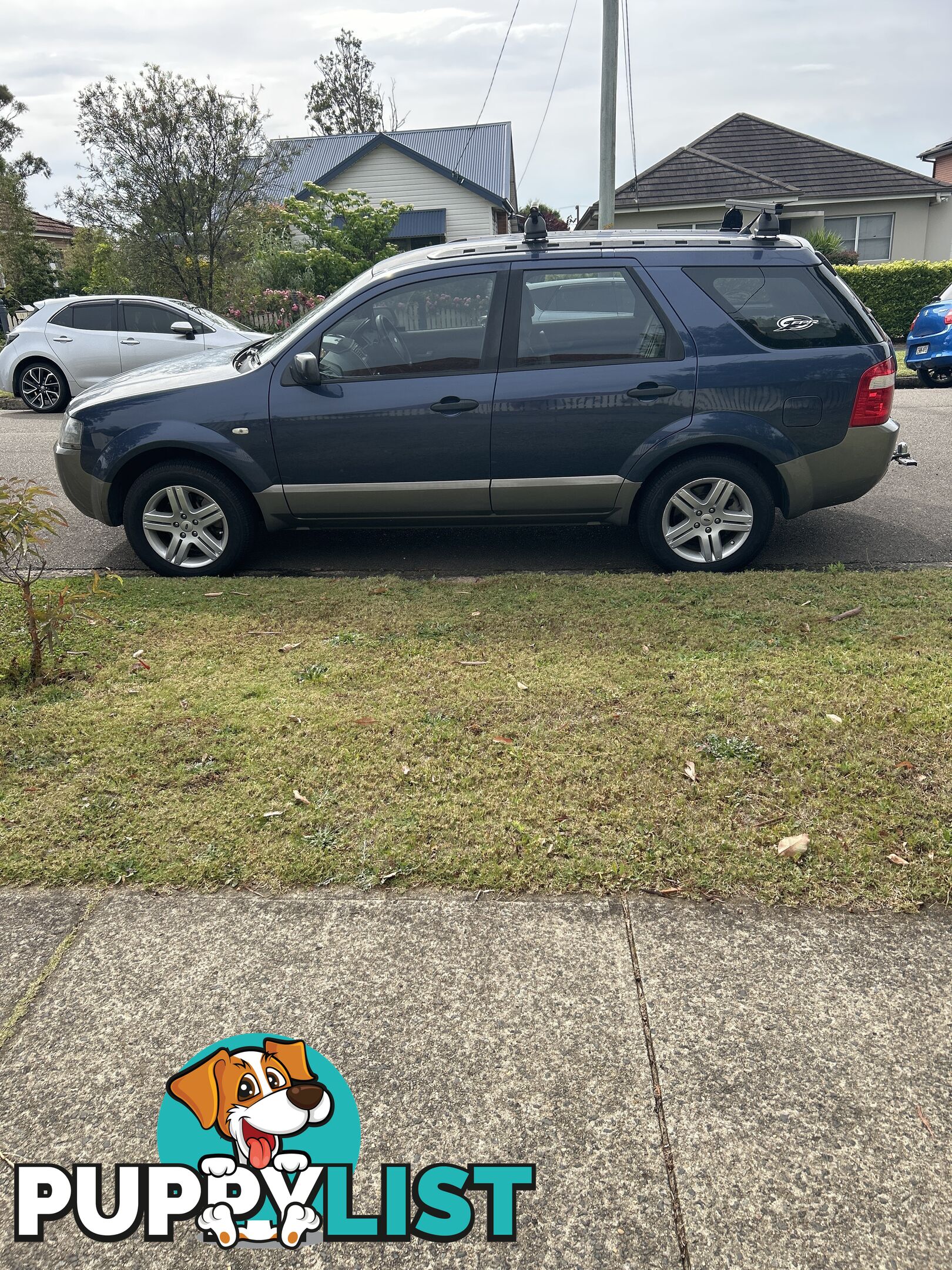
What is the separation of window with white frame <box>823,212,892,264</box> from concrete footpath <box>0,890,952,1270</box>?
1159 inches

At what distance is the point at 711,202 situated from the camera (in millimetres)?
26484

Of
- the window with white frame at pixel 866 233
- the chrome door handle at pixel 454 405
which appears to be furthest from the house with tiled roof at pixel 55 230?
the chrome door handle at pixel 454 405

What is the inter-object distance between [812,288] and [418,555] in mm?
2999

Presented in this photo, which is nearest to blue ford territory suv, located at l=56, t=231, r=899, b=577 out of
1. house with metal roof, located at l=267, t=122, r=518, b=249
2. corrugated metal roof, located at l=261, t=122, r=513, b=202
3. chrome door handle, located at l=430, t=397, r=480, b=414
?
chrome door handle, located at l=430, t=397, r=480, b=414

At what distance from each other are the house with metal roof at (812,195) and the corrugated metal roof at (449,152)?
7.87 metres

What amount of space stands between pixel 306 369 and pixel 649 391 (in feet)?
6.69

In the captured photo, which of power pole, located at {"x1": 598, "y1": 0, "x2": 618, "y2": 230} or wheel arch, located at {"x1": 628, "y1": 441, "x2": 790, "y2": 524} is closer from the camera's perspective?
wheel arch, located at {"x1": 628, "y1": 441, "x2": 790, "y2": 524}

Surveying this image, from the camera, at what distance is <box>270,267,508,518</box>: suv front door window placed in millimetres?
5688

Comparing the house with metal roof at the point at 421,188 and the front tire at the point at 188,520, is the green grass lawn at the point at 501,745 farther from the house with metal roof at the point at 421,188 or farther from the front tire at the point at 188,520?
the house with metal roof at the point at 421,188

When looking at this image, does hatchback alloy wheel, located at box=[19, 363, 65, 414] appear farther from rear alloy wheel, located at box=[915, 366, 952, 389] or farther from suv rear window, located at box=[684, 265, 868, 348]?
rear alloy wheel, located at box=[915, 366, 952, 389]

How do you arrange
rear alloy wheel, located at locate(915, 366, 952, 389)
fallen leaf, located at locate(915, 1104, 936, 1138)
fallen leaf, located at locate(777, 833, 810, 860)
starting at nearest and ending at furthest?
fallen leaf, located at locate(915, 1104, 936, 1138), fallen leaf, located at locate(777, 833, 810, 860), rear alloy wheel, located at locate(915, 366, 952, 389)

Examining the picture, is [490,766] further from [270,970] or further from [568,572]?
[568,572]

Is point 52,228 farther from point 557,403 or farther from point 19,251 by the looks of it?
point 557,403

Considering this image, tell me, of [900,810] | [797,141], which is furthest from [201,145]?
[900,810]
